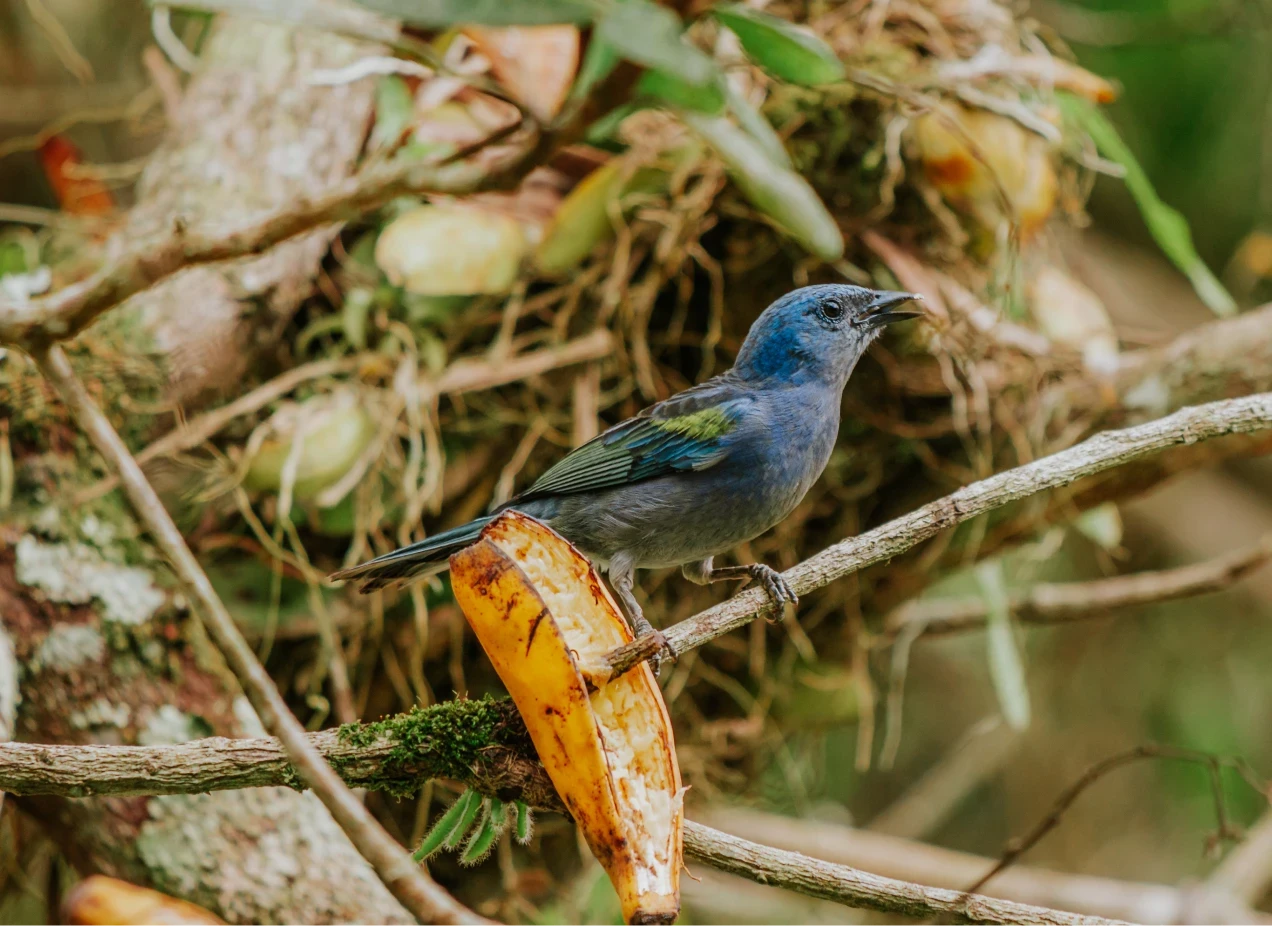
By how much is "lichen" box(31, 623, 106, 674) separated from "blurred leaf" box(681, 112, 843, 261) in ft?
6.17

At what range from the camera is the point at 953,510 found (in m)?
2.10

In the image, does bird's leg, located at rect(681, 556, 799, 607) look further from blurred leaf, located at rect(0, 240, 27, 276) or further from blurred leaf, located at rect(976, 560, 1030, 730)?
blurred leaf, located at rect(0, 240, 27, 276)

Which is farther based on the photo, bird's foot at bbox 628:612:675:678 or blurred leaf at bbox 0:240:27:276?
blurred leaf at bbox 0:240:27:276

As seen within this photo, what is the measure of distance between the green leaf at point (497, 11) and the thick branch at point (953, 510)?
106cm

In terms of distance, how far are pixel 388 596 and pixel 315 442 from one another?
0.48m

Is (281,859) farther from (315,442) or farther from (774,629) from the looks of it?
(774,629)

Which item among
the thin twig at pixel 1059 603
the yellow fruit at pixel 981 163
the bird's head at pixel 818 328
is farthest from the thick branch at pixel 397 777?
the yellow fruit at pixel 981 163

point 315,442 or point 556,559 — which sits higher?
point 556,559

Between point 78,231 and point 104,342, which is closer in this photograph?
point 104,342

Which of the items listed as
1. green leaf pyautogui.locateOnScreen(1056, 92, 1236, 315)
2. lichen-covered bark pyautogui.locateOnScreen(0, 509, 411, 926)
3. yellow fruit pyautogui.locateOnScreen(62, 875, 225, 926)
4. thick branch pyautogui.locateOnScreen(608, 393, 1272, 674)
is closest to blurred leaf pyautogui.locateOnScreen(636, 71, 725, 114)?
thick branch pyautogui.locateOnScreen(608, 393, 1272, 674)

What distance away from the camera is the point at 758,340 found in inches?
122

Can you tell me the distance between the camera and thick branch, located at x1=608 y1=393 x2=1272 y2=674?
6.82 ft

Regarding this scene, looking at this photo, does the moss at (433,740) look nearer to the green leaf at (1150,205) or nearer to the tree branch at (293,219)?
the tree branch at (293,219)

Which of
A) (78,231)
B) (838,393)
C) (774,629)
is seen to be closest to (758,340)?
(838,393)
